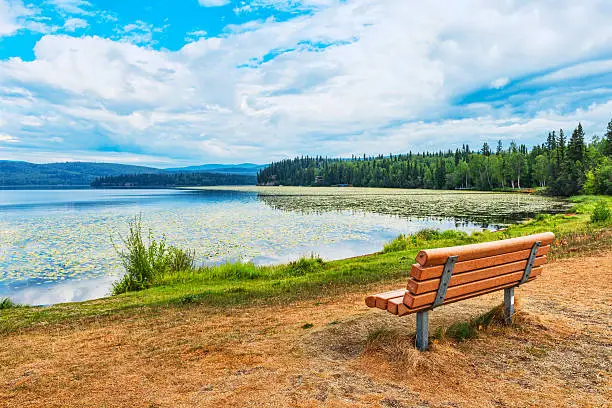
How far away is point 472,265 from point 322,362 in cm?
228

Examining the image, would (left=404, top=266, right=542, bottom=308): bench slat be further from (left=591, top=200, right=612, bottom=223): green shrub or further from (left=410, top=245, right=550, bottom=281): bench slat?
(left=591, top=200, right=612, bottom=223): green shrub

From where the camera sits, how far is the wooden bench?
4.56 m

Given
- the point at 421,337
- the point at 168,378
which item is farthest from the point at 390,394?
the point at 168,378

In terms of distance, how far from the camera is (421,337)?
16.7ft

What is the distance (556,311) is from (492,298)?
120 centimetres

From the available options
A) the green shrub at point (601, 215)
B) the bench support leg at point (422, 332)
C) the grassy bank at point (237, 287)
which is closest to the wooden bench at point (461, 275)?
the bench support leg at point (422, 332)

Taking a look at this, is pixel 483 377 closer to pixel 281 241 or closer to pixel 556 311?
pixel 556 311

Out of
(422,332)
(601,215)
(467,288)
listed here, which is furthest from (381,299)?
(601,215)

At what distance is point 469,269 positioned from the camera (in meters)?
5.01

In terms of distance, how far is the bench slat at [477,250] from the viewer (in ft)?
14.7

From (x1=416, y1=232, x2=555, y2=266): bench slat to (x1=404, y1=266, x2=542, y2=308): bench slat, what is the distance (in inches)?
15.3

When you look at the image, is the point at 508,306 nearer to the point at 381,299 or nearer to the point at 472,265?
the point at 472,265

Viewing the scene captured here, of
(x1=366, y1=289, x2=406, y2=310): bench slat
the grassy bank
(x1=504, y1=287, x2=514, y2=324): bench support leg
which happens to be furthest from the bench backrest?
the grassy bank

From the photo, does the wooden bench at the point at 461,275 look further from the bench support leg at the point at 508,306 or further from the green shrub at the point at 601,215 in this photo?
the green shrub at the point at 601,215
